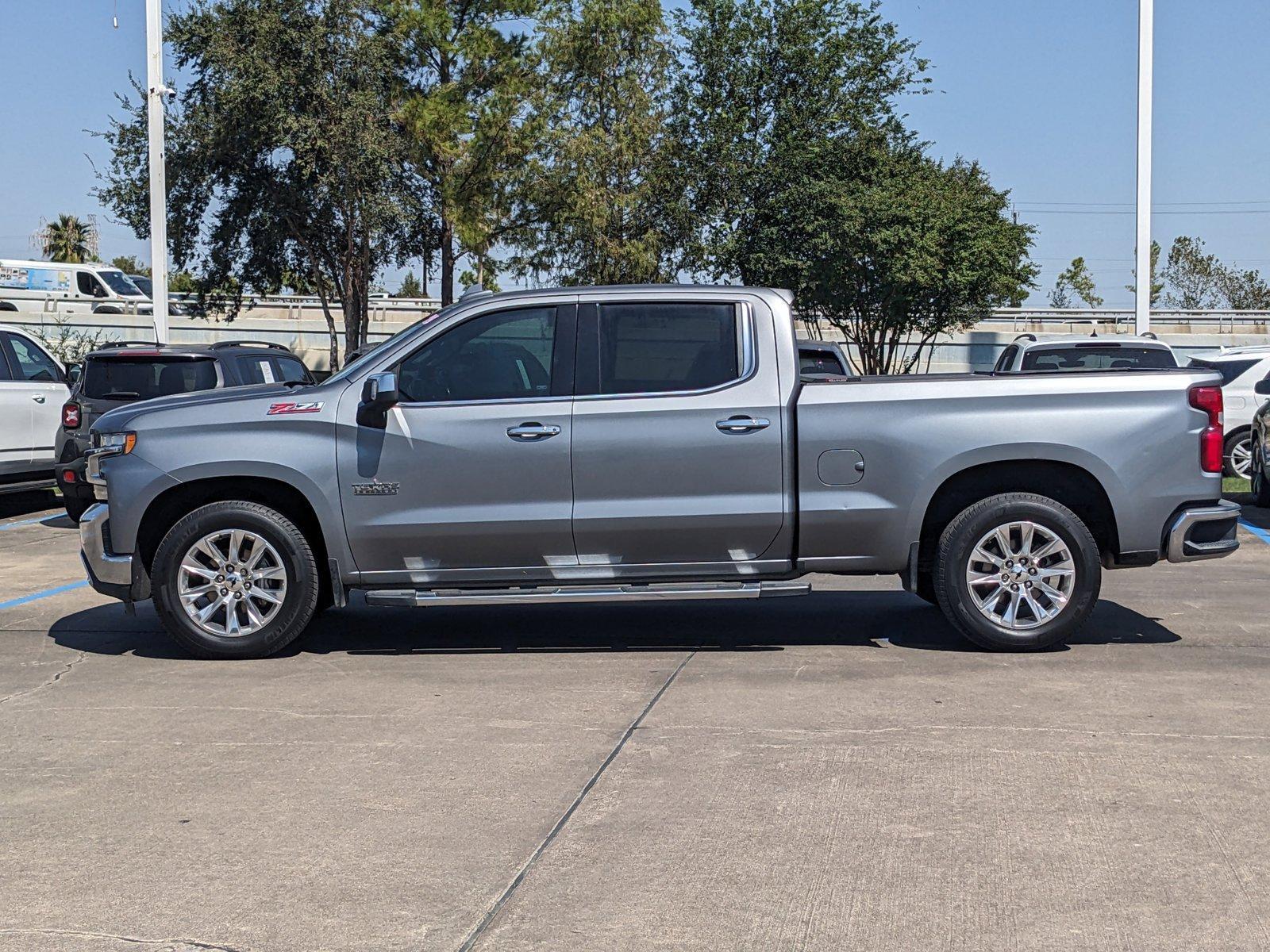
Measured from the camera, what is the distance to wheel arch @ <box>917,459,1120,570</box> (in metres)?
7.79

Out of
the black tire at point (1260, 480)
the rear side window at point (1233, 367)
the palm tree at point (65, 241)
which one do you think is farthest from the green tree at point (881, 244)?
the palm tree at point (65, 241)

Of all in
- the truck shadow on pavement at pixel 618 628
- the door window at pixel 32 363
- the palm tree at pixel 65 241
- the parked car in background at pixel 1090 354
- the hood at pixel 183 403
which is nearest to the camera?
the hood at pixel 183 403

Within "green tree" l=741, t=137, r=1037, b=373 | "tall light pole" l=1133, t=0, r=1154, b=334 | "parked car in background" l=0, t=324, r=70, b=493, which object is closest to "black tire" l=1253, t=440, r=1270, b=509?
"tall light pole" l=1133, t=0, r=1154, b=334

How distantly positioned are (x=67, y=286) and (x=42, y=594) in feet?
134

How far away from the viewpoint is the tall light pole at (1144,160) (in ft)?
71.6

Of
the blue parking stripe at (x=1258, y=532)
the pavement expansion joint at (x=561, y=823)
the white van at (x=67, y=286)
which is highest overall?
the white van at (x=67, y=286)

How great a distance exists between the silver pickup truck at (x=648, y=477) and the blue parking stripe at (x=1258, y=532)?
5.42 m

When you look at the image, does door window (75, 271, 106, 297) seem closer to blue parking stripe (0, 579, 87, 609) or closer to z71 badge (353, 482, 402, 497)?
blue parking stripe (0, 579, 87, 609)

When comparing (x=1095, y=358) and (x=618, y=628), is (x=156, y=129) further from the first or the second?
(x=618, y=628)

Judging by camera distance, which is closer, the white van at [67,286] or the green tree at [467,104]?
the green tree at [467,104]

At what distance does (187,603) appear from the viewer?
7.80m

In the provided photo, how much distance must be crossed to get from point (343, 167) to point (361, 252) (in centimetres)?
276

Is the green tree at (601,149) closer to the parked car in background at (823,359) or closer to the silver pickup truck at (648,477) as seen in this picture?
the parked car in background at (823,359)

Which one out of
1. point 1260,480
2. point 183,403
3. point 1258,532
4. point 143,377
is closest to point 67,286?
point 143,377
